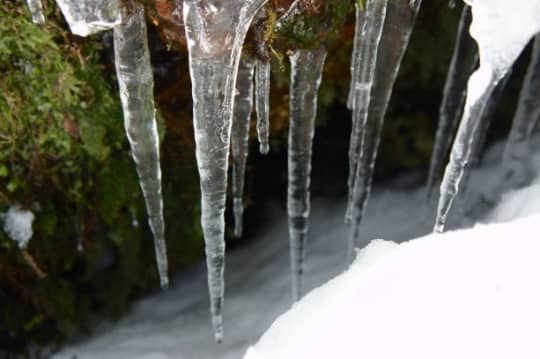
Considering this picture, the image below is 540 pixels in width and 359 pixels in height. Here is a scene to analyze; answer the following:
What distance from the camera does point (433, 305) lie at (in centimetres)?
150

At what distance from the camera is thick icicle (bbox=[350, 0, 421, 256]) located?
2.16 m

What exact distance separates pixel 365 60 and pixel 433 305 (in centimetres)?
95

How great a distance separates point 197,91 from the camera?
1.77m

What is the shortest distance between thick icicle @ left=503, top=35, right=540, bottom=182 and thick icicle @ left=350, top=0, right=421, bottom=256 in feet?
2.07

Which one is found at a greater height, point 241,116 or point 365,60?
point 365,60

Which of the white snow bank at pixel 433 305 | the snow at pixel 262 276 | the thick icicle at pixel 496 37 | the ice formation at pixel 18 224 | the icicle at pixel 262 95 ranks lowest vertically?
the snow at pixel 262 276

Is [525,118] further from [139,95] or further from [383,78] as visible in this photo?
[139,95]

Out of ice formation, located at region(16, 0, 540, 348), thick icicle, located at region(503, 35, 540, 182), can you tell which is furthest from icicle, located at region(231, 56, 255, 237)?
thick icicle, located at region(503, 35, 540, 182)

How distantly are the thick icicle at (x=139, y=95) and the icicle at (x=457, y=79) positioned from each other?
135cm

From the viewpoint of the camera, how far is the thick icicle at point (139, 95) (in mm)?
1834

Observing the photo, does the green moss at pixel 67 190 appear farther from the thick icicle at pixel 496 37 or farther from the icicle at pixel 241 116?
the thick icicle at pixel 496 37

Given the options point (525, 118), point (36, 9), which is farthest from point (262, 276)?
point (36, 9)

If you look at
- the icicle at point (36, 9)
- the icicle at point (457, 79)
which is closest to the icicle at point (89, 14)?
the icicle at point (36, 9)

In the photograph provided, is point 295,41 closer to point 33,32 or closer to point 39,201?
point 33,32
